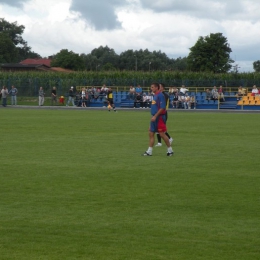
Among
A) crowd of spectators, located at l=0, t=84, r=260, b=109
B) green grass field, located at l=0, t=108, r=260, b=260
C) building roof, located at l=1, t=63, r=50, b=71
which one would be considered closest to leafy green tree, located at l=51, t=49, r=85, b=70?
building roof, located at l=1, t=63, r=50, b=71

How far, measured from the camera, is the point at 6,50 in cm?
15038

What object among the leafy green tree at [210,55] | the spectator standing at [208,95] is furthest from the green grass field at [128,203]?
the leafy green tree at [210,55]

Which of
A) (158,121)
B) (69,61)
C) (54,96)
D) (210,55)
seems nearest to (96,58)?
(69,61)

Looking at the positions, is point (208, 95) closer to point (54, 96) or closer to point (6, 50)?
point (54, 96)

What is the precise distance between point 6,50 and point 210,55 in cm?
5670

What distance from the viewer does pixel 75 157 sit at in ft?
56.5

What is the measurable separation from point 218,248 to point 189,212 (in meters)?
2.01

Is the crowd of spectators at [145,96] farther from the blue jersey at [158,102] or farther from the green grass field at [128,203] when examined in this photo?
the blue jersey at [158,102]

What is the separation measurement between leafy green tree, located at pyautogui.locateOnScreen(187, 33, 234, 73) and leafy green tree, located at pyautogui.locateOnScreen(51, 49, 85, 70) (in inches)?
1702

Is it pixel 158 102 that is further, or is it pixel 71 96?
pixel 71 96

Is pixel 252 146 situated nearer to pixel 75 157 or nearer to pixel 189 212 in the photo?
pixel 75 157

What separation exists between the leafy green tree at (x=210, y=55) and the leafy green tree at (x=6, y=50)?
165ft

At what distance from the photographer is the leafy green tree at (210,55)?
10881 cm

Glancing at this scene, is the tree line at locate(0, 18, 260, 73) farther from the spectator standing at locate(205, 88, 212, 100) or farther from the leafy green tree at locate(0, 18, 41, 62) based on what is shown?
the spectator standing at locate(205, 88, 212, 100)
